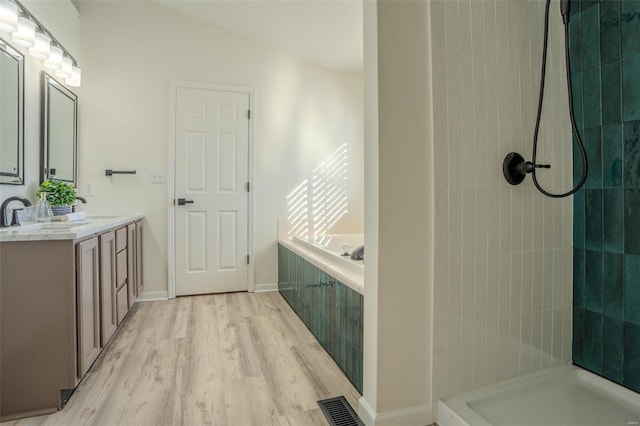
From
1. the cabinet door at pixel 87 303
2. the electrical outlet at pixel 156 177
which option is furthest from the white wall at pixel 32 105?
the electrical outlet at pixel 156 177

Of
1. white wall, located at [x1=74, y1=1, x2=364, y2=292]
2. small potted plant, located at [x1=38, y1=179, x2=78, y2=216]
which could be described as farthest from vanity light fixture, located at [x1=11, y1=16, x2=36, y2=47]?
white wall, located at [x1=74, y1=1, x2=364, y2=292]

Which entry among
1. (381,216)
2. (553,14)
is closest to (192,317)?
(381,216)

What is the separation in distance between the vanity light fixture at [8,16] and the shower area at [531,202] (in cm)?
203

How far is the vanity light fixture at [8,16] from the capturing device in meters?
1.71

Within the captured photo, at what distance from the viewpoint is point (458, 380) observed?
141 centimetres

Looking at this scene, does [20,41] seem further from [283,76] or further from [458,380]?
[458,380]

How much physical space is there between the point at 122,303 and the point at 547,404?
2466 mm

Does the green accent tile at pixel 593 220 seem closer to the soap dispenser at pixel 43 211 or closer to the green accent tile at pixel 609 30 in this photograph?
the green accent tile at pixel 609 30

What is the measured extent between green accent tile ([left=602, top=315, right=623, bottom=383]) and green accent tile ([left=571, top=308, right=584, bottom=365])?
100 mm

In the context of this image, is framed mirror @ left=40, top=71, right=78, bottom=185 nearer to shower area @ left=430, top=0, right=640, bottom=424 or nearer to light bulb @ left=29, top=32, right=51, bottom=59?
light bulb @ left=29, top=32, right=51, bottom=59

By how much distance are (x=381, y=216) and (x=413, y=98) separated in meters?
0.48

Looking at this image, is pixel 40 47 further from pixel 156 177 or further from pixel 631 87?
pixel 631 87

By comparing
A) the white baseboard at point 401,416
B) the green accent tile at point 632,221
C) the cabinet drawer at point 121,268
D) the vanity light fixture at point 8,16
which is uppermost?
the vanity light fixture at point 8,16

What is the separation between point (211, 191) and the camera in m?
3.30
